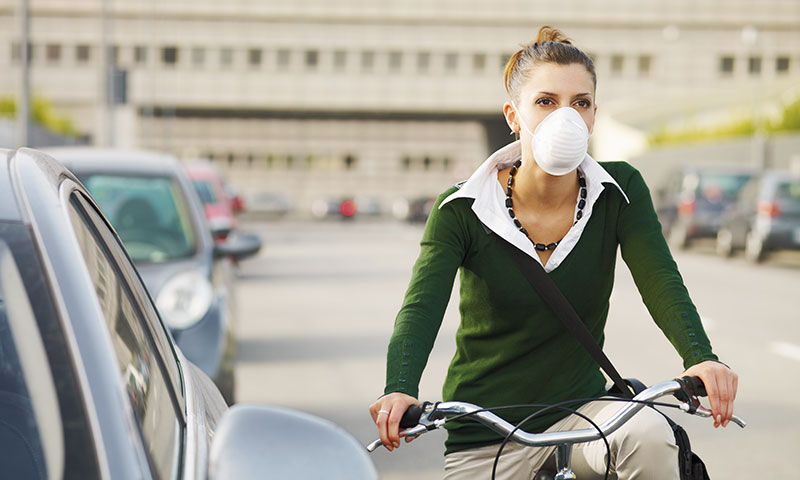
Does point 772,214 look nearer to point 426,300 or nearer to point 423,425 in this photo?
point 426,300

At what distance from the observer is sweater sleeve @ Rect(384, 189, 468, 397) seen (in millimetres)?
2715

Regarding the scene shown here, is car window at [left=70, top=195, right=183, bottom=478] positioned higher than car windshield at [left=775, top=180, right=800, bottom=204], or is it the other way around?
car window at [left=70, top=195, right=183, bottom=478]

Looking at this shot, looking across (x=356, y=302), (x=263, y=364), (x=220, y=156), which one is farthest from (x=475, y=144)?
(x=263, y=364)

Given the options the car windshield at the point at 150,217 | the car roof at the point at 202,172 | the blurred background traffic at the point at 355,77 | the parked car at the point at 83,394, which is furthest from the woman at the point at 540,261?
the blurred background traffic at the point at 355,77

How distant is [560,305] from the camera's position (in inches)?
115

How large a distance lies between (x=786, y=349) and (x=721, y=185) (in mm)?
18368

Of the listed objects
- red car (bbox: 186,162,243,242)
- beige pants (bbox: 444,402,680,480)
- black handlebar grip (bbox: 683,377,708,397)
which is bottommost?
red car (bbox: 186,162,243,242)

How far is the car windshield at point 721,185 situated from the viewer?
28422 mm

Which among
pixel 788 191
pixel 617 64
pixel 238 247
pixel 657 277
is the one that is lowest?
pixel 788 191

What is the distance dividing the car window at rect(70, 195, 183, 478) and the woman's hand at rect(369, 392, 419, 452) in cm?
41

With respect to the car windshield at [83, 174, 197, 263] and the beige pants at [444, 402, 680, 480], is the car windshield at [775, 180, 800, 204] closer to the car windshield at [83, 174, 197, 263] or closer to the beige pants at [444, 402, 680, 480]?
the car windshield at [83, 174, 197, 263]

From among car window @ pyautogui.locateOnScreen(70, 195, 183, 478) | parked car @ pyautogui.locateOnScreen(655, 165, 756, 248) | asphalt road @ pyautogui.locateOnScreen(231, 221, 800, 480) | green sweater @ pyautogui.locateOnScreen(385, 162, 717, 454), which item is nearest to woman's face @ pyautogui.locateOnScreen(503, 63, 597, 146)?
green sweater @ pyautogui.locateOnScreen(385, 162, 717, 454)

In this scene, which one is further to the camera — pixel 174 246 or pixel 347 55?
pixel 347 55

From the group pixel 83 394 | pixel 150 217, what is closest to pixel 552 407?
pixel 83 394
